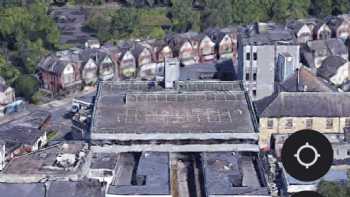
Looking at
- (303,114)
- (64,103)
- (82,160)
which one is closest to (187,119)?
(82,160)

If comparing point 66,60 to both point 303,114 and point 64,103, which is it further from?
point 303,114

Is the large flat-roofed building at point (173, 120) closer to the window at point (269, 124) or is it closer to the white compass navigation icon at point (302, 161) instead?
the window at point (269, 124)

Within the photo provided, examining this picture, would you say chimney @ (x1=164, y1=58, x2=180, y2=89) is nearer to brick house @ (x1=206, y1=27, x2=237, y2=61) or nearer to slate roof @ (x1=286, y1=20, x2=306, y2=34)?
A: brick house @ (x1=206, y1=27, x2=237, y2=61)

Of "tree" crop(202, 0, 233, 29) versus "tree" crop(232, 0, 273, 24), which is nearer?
"tree" crop(202, 0, 233, 29)

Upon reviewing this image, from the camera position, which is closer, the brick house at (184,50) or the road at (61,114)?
the road at (61,114)

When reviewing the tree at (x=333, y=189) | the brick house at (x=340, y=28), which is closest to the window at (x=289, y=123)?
the tree at (x=333, y=189)

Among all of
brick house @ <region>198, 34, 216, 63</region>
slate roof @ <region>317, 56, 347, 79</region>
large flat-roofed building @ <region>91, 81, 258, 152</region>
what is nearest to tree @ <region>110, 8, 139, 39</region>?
brick house @ <region>198, 34, 216, 63</region>
